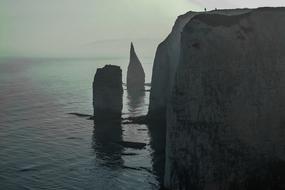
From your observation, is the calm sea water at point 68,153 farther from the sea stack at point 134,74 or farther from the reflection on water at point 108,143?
the sea stack at point 134,74

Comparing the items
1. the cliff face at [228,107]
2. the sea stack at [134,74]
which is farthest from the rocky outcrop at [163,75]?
the sea stack at [134,74]

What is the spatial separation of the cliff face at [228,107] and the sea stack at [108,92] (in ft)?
136

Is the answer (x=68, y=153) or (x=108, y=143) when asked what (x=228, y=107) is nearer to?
(x=68, y=153)

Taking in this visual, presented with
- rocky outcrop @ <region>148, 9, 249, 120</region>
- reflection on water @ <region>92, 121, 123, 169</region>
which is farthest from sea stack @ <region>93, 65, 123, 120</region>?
rocky outcrop @ <region>148, 9, 249, 120</region>

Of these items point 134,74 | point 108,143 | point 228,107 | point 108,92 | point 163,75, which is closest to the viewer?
point 228,107

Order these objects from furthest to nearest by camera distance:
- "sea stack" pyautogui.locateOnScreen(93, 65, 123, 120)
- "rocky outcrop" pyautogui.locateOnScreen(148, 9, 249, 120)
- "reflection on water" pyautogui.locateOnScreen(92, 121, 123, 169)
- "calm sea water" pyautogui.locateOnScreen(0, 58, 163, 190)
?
1. "sea stack" pyautogui.locateOnScreen(93, 65, 123, 120)
2. "rocky outcrop" pyautogui.locateOnScreen(148, 9, 249, 120)
3. "reflection on water" pyautogui.locateOnScreen(92, 121, 123, 169)
4. "calm sea water" pyautogui.locateOnScreen(0, 58, 163, 190)

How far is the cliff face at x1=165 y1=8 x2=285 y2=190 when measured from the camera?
35531 mm

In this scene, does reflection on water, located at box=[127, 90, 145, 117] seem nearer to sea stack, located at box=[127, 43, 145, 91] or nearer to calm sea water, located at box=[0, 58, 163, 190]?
calm sea water, located at box=[0, 58, 163, 190]

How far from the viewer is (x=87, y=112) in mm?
89750

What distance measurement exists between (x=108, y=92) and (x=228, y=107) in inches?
1780

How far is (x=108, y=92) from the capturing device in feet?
260

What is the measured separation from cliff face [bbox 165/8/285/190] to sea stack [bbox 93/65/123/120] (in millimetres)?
41577

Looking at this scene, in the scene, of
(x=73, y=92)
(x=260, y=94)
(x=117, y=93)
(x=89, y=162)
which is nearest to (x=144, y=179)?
(x=89, y=162)

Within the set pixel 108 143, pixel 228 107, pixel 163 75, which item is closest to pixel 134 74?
pixel 163 75
